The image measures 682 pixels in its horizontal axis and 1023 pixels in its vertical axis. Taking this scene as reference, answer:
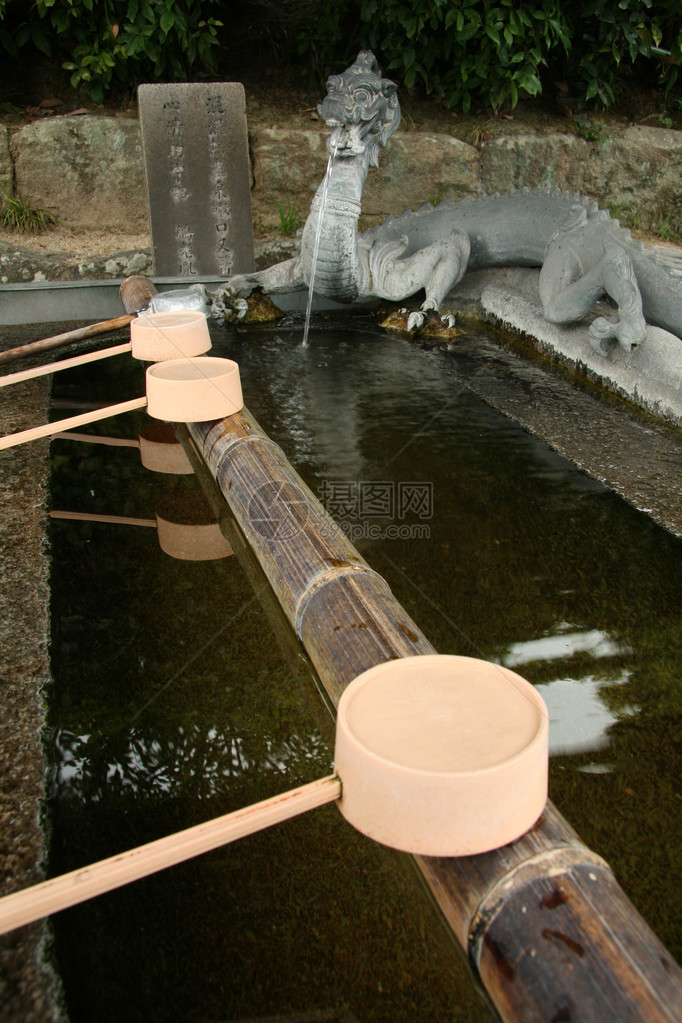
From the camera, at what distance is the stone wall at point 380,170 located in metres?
6.51

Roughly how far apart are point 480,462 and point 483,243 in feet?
8.61

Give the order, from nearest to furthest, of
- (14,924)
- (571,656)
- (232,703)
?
(14,924)
(232,703)
(571,656)

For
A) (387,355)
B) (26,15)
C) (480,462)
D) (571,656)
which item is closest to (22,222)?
(26,15)

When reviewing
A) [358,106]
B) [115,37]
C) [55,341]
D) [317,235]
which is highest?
[115,37]

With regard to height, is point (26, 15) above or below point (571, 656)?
above

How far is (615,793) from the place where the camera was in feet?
4.75

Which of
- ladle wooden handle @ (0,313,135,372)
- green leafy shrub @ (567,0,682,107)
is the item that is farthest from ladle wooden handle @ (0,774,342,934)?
green leafy shrub @ (567,0,682,107)

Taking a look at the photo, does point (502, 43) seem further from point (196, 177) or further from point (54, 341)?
point (54, 341)

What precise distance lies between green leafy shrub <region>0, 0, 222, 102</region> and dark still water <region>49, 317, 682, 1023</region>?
517cm

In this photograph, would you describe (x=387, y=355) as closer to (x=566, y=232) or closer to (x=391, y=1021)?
(x=566, y=232)

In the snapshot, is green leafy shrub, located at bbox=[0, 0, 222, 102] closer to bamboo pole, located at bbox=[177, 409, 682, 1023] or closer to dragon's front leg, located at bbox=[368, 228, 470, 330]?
dragon's front leg, located at bbox=[368, 228, 470, 330]

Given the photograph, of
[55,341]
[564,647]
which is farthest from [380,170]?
[564,647]

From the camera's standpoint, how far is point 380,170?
6.87 meters

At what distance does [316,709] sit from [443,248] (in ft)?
12.7
